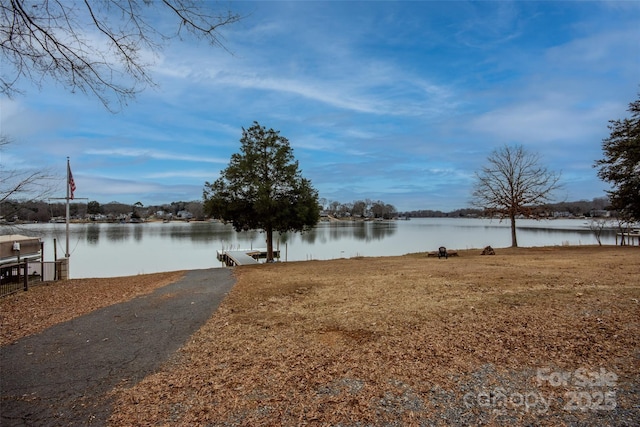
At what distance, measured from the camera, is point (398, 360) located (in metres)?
3.55

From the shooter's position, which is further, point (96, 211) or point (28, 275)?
point (96, 211)

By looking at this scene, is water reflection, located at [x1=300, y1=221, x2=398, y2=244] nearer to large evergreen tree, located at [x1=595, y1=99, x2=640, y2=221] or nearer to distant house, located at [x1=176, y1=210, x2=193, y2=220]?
large evergreen tree, located at [x1=595, y1=99, x2=640, y2=221]

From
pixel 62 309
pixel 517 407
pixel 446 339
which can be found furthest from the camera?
pixel 62 309

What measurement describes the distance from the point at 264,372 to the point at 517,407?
2.25m

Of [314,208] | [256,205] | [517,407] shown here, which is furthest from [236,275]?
[517,407]

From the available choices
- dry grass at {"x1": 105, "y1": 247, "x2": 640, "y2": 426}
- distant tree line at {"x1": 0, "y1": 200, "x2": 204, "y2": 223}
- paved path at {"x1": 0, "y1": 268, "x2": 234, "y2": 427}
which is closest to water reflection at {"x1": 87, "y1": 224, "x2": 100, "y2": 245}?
distant tree line at {"x1": 0, "y1": 200, "x2": 204, "y2": 223}

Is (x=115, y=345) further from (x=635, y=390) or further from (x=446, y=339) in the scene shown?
(x=635, y=390)

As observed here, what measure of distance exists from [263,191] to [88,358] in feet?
35.0

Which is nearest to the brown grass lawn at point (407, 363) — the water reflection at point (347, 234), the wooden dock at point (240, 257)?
the wooden dock at point (240, 257)

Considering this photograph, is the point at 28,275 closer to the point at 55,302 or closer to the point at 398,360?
the point at 55,302

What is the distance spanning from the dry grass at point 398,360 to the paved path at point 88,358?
272 mm

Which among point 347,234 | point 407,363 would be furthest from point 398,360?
point 347,234

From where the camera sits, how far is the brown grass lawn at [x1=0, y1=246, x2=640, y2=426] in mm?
2625

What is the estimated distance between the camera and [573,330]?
4219 mm
